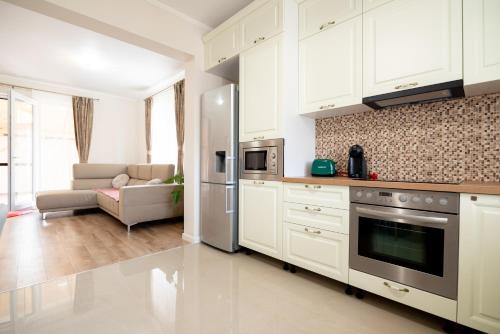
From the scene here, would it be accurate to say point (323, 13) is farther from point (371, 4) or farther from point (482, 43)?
point (482, 43)

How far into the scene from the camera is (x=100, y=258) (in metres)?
2.47

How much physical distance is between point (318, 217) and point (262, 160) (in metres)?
0.81

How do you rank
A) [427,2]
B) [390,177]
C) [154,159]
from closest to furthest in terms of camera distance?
[427,2], [390,177], [154,159]

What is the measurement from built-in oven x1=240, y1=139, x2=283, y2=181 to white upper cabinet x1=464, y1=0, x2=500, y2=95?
1.36 metres

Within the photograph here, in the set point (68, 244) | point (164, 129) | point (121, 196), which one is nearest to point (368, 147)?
point (121, 196)

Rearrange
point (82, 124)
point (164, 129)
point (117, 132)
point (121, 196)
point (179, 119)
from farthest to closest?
1. point (117, 132)
2. point (82, 124)
3. point (164, 129)
4. point (179, 119)
5. point (121, 196)

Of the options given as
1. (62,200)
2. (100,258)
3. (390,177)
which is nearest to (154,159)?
(62,200)

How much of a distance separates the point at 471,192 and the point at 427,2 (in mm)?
1266

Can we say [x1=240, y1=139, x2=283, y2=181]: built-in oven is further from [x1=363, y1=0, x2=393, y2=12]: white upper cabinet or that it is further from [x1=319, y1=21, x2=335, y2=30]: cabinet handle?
[x1=363, y1=0, x2=393, y2=12]: white upper cabinet

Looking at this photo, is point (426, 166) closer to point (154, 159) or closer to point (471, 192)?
point (471, 192)

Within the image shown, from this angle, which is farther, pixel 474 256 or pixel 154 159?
pixel 154 159

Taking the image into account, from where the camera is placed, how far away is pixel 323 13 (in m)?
2.06

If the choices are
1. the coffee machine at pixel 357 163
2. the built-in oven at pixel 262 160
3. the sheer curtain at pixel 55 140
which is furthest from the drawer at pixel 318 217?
the sheer curtain at pixel 55 140

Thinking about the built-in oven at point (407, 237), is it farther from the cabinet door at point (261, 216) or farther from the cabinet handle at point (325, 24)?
the cabinet handle at point (325, 24)
